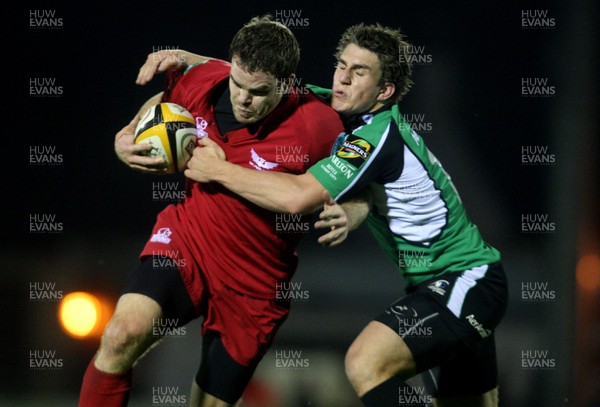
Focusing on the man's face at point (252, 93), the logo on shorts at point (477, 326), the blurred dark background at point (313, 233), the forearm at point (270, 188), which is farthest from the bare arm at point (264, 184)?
the blurred dark background at point (313, 233)

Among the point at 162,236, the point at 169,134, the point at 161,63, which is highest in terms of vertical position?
the point at 161,63

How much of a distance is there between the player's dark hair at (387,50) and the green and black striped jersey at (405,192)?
0.15 metres

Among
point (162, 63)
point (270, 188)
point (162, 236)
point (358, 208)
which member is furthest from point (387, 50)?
point (162, 236)

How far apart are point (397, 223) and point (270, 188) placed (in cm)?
60

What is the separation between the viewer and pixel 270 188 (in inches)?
149

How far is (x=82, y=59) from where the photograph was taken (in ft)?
18.6

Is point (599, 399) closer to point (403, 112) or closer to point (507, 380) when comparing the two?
point (507, 380)

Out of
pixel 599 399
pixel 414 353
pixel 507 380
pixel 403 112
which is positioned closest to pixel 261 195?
pixel 414 353

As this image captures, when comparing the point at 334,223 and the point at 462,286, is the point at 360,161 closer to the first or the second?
the point at 334,223

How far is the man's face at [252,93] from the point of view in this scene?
3812 mm

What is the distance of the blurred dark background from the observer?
18.3ft

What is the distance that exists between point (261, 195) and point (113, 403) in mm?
1023

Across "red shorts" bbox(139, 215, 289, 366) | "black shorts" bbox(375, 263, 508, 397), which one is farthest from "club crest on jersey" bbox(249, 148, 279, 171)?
"black shorts" bbox(375, 263, 508, 397)

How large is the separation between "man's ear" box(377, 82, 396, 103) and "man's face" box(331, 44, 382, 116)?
1 centimetres
